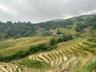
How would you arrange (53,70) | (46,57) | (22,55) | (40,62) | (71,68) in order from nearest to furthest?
(71,68)
(53,70)
(40,62)
(46,57)
(22,55)

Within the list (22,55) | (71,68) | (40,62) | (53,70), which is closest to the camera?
(71,68)

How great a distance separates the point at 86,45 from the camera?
127500 mm

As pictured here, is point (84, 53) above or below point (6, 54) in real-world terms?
above

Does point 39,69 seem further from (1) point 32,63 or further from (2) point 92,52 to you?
(2) point 92,52

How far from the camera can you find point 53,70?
93125 millimetres

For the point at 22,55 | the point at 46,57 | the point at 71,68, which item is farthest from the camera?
the point at 22,55

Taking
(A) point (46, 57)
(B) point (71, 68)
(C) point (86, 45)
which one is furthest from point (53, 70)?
(C) point (86, 45)

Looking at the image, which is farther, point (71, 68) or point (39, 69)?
point (39, 69)

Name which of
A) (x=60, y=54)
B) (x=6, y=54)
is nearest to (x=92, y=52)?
(x=60, y=54)

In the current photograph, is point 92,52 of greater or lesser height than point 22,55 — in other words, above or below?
above

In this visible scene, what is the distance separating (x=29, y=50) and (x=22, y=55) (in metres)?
7.32

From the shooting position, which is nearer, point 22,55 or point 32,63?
point 32,63

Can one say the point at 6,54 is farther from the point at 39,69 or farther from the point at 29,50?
the point at 39,69

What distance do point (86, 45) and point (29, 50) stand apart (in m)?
42.1
